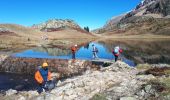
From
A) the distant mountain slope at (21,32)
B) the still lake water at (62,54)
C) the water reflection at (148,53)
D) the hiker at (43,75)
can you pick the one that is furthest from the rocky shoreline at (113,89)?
the distant mountain slope at (21,32)

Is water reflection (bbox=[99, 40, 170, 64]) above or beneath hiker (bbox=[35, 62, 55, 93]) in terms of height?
beneath

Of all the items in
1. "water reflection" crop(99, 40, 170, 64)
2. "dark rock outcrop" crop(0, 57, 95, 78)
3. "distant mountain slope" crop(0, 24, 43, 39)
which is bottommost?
"water reflection" crop(99, 40, 170, 64)

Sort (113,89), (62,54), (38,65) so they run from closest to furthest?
1. (113,89)
2. (38,65)
3. (62,54)

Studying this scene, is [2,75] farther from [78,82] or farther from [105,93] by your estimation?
[105,93]

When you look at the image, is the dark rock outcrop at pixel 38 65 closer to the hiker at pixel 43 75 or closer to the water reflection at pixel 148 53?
the water reflection at pixel 148 53

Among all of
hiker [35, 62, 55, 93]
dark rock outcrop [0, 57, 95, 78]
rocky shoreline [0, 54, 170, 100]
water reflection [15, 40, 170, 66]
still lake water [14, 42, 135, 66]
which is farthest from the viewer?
water reflection [15, 40, 170, 66]

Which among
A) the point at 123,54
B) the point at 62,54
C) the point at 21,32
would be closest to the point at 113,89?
the point at 62,54

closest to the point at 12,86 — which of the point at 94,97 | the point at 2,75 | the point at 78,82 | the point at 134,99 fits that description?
the point at 2,75

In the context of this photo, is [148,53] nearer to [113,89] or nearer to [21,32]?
[113,89]

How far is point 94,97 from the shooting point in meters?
25.9

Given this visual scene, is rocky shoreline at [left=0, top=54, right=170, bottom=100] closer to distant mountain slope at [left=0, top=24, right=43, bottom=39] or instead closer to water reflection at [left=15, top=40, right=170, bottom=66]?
water reflection at [left=15, top=40, right=170, bottom=66]

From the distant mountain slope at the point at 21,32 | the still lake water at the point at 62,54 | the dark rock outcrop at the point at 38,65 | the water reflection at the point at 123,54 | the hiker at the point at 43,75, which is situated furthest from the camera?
the distant mountain slope at the point at 21,32

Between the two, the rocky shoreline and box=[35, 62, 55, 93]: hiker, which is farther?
box=[35, 62, 55, 93]: hiker

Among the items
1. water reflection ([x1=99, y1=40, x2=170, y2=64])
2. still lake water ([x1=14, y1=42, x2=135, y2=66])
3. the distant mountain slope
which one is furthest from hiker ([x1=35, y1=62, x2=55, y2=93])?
the distant mountain slope
